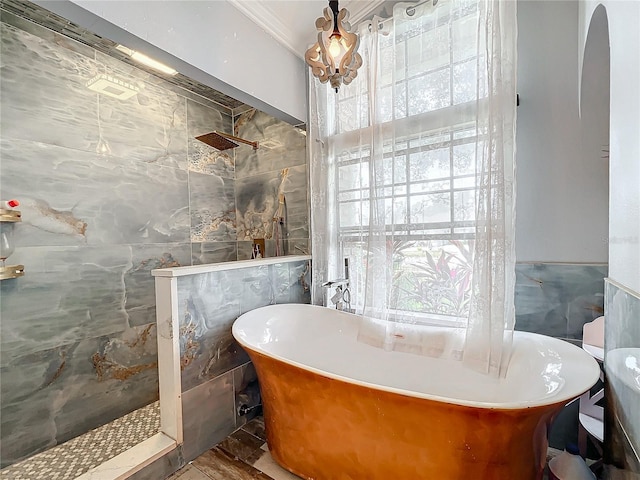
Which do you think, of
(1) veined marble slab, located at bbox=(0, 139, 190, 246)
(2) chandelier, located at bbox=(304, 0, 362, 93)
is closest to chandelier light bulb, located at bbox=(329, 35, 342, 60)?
(2) chandelier, located at bbox=(304, 0, 362, 93)

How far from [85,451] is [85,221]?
1.37 metres

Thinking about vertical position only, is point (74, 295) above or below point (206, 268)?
below

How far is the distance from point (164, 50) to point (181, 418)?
187 centimetres

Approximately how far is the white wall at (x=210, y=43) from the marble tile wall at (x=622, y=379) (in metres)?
2.05

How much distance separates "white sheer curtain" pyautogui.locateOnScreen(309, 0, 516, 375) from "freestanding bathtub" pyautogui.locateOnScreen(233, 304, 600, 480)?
5.0 inches

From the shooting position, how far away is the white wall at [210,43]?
117 centimetres

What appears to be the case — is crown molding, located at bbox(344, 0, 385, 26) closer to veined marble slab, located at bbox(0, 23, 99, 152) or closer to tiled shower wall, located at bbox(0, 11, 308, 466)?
tiled shower wall, located at bbox(0, 11, 308, 466)

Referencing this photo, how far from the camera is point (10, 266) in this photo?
4.87ft

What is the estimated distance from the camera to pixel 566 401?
0.85 m

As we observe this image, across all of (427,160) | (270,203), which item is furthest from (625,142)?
(270,203)

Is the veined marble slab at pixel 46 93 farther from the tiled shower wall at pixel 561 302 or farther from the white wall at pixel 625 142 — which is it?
the tiled shower wall at pixel 561 302

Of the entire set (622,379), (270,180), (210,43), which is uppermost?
(210,43)

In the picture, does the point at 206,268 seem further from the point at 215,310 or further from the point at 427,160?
the point at 427,160

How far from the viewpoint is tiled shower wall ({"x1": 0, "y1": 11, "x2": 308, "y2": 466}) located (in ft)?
5.06
